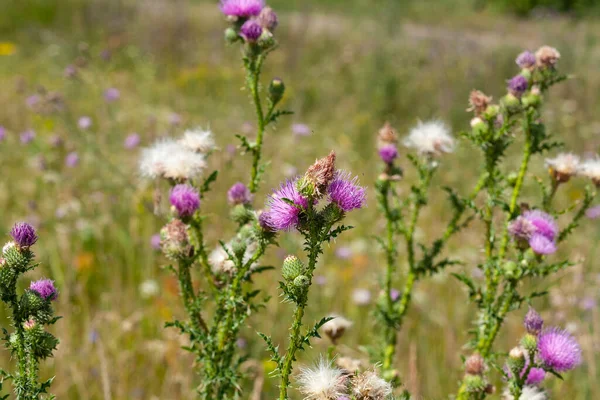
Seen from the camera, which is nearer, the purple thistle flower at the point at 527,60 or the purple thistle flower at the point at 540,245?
the purple thistle flower at the point at 540,245

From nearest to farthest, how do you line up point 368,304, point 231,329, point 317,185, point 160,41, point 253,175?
point 317,185
point 231,329
point 253,175
point 368,304
point 160,41

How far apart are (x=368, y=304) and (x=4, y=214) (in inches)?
88.8

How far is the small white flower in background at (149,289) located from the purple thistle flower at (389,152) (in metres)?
1.59

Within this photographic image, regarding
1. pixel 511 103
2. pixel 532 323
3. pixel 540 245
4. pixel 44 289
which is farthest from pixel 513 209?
pixel 44 289

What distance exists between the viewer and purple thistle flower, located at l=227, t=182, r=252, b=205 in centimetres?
146

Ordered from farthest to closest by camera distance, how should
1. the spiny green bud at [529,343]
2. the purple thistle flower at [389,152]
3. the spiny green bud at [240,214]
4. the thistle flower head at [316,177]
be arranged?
the purple thistle flower at [389,152]
the spiny green bud at [240,214]
the spiny green bud at [529,343]
the thistle flower head at [316,177]

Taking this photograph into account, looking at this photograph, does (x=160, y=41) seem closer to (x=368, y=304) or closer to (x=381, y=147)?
(x=368, y=304)

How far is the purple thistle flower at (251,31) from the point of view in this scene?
1462 millimetres

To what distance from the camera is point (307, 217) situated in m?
1.00

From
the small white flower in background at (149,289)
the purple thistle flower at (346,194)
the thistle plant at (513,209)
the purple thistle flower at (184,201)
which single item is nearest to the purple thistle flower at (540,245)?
the thistle plant at (513,209)

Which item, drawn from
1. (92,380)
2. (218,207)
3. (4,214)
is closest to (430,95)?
(218,207)

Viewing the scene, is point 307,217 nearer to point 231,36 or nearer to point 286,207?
point 286,207

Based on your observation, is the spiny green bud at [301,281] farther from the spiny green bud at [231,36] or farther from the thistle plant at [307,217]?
the spiny green bud at [231,36]

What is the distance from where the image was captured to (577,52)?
899cm
